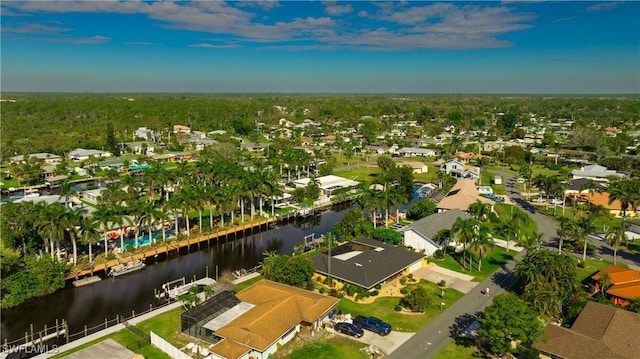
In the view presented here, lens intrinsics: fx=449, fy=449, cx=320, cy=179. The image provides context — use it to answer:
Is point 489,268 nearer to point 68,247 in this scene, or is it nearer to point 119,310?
point 119,310

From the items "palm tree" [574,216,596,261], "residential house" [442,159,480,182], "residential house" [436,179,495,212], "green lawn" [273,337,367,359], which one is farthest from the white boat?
"residential house" [442,159,480,182]

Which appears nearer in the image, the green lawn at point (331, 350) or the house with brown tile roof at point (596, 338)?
the house with brown tile roof at point (596, 338)

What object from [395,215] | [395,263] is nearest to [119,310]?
[395,263]

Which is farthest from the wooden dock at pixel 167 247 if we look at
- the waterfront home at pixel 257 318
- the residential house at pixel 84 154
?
the residential house at pixel 84 154

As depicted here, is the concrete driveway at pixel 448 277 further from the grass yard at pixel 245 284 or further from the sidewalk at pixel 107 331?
the sidewalk at pixel 107 331

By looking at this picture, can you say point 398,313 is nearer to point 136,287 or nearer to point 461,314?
point 461,314
